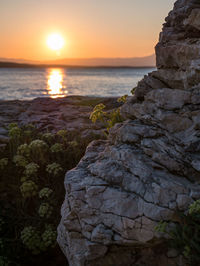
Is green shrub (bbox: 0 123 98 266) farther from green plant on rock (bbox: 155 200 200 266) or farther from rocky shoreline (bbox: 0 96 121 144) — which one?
green plant on rock (bbox: 155 200 200 266)

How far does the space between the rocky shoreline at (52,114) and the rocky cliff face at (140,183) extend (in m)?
3.88

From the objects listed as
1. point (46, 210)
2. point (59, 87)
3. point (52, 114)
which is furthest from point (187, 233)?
point (59, 87)

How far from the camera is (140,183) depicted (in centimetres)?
490

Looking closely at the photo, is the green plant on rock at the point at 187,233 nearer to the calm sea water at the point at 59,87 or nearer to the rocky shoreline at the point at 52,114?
the rocky shoreline at the point at 52,114

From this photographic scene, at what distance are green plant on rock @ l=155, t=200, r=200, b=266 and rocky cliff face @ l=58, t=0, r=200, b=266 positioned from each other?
0.59 ft

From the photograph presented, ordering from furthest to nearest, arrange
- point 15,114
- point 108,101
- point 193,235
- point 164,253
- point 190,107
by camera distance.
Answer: point 108,101 < point 15,114 < point 190,107 < point 164,253 < point 193,235

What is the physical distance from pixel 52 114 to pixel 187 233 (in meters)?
8.97

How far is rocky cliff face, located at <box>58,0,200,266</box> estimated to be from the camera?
15.2ft

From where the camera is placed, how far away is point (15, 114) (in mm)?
12867

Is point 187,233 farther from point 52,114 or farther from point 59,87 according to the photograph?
point 59,87

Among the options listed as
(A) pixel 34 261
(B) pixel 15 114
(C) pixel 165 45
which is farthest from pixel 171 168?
(B) pixel 15 114

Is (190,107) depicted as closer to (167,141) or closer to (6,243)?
(167,141)

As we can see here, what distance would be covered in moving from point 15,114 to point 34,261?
747 centimetres

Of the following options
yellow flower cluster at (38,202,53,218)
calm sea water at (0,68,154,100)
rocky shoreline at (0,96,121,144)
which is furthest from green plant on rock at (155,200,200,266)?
calm sea water at (0,68,154,100)
